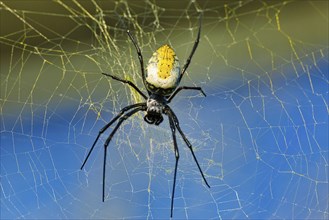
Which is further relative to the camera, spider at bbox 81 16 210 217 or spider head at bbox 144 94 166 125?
spider head at bbox 144 94 166 125

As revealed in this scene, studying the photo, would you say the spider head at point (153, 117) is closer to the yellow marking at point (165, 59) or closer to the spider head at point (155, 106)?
the spider head at point (155, 106)

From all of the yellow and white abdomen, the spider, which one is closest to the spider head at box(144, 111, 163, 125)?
the spider

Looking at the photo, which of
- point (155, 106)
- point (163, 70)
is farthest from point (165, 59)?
point (155, 106)

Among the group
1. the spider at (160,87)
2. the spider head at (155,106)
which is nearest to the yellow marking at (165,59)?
the spider at (160,87)

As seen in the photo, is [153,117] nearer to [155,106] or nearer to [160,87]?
[155,106]

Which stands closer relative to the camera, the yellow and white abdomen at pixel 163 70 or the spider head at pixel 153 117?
the yellow and white abdomen at pixel 163 70

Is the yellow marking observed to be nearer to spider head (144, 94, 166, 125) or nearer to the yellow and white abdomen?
the yellow and white abdomen

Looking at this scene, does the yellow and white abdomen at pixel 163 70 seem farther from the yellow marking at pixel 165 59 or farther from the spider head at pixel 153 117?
the spider head at pixel 153 117
